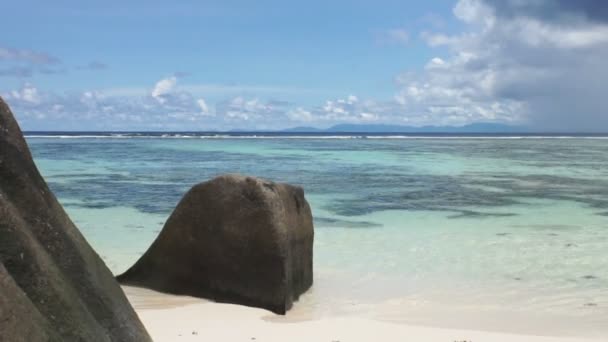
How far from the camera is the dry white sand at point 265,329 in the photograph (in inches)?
259

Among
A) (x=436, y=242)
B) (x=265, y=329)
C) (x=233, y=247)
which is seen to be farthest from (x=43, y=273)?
(x=436, y=242)

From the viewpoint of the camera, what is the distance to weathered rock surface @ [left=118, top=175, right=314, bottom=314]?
25.1 ft

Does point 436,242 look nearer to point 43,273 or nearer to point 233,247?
point 233,247

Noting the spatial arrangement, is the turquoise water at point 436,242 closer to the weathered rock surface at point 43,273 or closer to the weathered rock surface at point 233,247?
the weathered rock surface at point 233,247

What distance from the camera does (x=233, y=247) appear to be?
7789 mm

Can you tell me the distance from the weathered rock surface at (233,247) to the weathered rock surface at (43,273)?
336 centimetres

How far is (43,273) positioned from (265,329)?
381cm

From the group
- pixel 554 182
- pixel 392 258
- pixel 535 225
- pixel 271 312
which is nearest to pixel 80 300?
pixel 271 312

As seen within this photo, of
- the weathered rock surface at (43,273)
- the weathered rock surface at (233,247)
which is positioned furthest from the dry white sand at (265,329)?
the weathered rock surface at (43,273)

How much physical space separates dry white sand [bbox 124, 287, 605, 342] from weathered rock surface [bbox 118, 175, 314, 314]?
0.31 m

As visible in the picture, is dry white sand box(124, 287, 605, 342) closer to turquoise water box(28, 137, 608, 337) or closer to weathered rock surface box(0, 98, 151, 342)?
turquoise water box(28, 137, 608, 337)

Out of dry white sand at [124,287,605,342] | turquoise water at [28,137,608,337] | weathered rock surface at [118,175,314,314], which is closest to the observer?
dry white sand at [124,287,605,342]

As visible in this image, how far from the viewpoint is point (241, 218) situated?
7746 millimetres

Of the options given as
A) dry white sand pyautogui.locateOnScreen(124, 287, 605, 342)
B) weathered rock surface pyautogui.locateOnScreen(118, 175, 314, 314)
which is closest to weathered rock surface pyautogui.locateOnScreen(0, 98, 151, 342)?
dry white sand pyautogui.locateOnScreen(124, 287, 605, 342)
